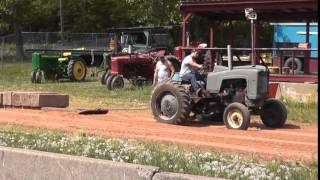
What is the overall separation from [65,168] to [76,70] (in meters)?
24.9

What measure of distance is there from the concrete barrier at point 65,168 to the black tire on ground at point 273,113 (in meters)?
7.73

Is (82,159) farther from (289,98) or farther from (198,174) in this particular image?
(289,98)

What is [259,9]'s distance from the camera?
22328 millimetres

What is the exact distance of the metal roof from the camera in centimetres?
2167

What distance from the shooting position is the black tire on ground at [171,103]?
14.3 meters

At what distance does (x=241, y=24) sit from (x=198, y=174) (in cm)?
4098

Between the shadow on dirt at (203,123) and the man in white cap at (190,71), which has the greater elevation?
the man in white cap at (190,71)

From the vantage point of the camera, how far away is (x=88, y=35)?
4975 centimetres

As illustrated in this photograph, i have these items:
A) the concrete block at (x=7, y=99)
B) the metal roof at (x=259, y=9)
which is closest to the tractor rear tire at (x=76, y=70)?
the metal roof at (x=259, y=9)

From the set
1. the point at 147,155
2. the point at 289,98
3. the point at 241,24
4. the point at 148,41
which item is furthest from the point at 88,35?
the point at 147,155

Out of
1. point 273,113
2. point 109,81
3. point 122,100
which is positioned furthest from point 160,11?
point 273,113

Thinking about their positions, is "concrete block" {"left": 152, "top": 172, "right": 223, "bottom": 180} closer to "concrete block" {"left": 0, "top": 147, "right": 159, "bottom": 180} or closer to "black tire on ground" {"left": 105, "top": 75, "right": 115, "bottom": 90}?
"concrete block" {"left": 0, "top": 147, "right": 159, "bottom": 180}

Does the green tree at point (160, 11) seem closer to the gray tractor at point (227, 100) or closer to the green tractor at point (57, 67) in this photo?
the green tractor at point (57, 67)

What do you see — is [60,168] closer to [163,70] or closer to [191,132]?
[191,132]
